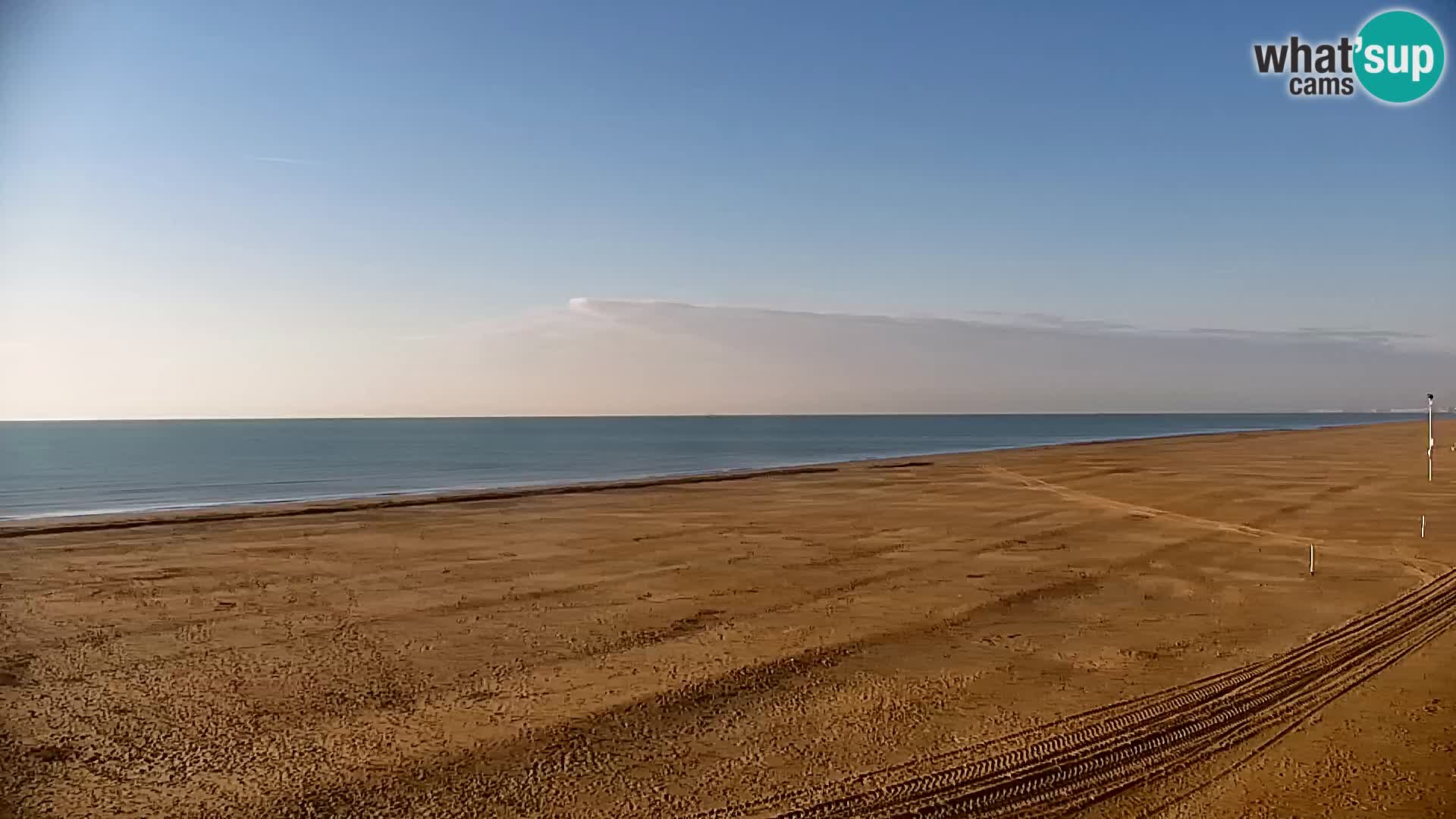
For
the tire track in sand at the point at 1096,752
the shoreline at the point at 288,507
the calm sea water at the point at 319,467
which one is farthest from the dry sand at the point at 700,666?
the calm sea water at the point at 319,467

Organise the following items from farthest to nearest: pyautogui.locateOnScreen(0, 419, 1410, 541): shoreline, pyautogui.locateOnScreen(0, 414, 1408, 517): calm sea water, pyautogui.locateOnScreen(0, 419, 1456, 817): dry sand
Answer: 1. pyautogui.locateOnScreen(0, 414, 1408, 517): calm sea water
2. pyautogui.locateOnScreen(0, 419, 1410, 541): shoreline
3. pyautogui.locateOnScreen(0, 419, 1456, 817): dry sand

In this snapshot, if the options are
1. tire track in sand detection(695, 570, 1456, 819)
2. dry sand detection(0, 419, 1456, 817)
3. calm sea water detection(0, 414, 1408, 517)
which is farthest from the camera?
calm sea water detection(0, 414, 1408, 517)

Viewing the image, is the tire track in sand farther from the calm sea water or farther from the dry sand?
the calm sea water

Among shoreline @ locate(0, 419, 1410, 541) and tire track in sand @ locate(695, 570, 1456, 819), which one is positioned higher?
tire track in sand @ locate(695, 570, 1456, 819)

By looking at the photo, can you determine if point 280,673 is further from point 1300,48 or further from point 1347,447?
point 1347,447

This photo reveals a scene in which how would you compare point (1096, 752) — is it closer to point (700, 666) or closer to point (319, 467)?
point (700, 666)

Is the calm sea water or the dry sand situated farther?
the calm sea water

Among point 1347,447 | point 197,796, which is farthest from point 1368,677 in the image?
point 1347,447

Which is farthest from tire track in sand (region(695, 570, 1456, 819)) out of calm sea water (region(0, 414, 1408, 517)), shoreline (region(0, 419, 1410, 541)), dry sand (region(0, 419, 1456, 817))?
calm sea water (region(0, 414, 1408, 517))
